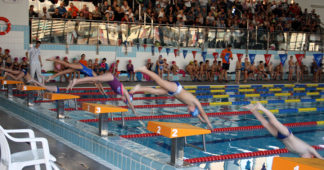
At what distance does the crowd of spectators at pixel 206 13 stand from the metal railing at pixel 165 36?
0.37 metres

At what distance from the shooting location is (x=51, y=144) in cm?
506

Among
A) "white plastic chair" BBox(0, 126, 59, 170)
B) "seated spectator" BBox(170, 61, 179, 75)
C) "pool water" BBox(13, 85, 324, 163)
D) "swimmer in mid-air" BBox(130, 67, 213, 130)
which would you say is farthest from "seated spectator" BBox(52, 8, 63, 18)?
"white plastic chair" BBox(0, 126, 59, 170)

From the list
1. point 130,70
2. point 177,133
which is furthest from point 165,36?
point 177,133

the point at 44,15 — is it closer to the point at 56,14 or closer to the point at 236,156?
the point at 56,14

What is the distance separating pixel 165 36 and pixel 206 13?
10.9ft

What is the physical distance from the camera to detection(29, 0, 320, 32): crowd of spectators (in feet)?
48.1

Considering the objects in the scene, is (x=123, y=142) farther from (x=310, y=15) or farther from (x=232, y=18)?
(x=310, y=15)

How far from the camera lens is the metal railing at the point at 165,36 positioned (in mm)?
13766

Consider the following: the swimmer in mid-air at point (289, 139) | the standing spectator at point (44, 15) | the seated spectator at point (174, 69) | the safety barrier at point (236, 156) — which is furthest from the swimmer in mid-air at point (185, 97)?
the seated spectator at point (174, 69)

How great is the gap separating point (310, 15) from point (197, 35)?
25.6 ft

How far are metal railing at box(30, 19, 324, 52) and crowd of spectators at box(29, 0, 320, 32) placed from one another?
37cm

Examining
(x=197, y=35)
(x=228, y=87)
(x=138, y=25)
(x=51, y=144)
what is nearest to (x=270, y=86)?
(x=228, y=87)

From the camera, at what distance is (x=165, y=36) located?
1572cm

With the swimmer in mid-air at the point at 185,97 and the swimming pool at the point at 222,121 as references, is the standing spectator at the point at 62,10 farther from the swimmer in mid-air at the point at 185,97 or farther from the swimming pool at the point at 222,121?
the swimmer in mid-air at the point at 185,97
